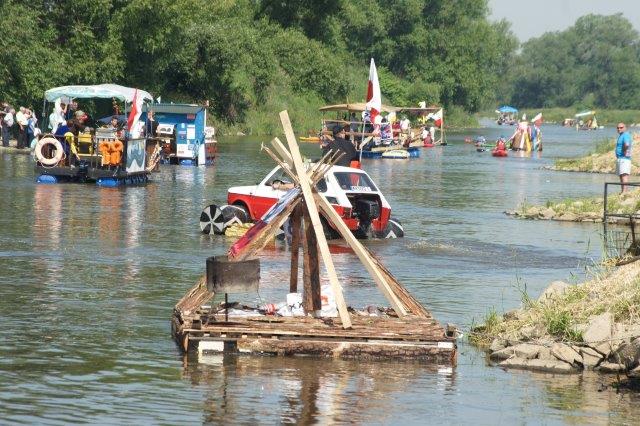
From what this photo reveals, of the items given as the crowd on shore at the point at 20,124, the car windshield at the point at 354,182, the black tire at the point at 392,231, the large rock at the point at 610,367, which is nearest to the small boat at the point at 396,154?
the crowd on shore at the point at 20,124

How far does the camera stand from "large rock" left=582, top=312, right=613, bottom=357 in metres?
13.5

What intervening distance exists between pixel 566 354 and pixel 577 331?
12.5 inches

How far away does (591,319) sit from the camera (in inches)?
548

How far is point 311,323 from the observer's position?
13.8m

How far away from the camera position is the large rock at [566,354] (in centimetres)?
1361

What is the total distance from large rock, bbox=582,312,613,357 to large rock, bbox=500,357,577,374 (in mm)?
333

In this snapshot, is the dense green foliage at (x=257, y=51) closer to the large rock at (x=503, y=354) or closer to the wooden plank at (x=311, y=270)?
the wooden plank at (x=311, y=270)

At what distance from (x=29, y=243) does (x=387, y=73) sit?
312 ft

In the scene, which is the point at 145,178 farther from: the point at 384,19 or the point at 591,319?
the point at 384,19

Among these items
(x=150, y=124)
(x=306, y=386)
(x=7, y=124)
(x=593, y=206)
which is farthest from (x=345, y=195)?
(x=7, y=124)

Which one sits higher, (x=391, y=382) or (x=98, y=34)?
(x=98, y=34)

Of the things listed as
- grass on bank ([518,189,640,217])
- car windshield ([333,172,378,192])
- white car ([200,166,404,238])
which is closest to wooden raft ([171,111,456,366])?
white car ([200,166,404,238])

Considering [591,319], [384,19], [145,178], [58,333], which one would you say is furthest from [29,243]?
[384,19]

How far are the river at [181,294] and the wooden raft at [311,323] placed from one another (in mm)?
189
